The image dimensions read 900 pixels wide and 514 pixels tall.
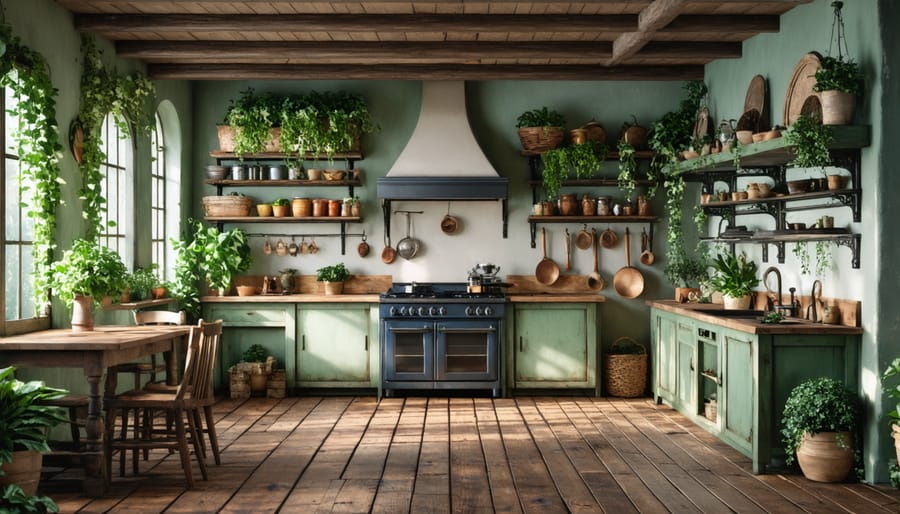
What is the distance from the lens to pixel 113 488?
16.6 ft

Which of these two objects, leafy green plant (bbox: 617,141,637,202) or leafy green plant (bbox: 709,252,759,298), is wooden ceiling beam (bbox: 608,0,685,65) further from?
leafy green plant (bbox: 709,252,759,298)

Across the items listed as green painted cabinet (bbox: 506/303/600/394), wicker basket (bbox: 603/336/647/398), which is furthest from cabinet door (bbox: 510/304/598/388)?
wicker basket (bbox: 603/336/647/398)

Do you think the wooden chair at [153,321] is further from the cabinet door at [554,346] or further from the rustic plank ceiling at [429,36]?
the cabinet door at [554,346]

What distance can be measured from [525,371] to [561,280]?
1.06 metres

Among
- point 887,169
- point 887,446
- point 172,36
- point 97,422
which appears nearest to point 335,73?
point 172,36

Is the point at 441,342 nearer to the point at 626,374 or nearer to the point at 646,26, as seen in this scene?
the point at 626,374

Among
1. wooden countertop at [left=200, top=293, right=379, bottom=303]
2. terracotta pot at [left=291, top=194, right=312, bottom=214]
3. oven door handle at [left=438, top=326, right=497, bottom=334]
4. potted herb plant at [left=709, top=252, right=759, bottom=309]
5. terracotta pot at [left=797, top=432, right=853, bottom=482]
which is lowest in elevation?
terracotta pot at [left=797, top=432, right=853, bottom=482]

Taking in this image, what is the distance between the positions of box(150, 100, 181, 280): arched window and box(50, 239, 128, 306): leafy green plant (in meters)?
2.71

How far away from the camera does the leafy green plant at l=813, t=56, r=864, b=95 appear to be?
211 inches

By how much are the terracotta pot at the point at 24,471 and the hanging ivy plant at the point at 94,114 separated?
89.8 inches

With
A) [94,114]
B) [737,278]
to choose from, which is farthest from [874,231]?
[94,114]

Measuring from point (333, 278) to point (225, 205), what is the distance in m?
1.24

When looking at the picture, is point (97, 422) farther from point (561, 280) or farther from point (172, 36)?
point (561, 280)

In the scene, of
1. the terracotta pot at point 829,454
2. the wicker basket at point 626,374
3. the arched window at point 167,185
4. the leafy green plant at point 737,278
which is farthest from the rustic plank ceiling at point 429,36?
the terracotta pot at point 829,454
